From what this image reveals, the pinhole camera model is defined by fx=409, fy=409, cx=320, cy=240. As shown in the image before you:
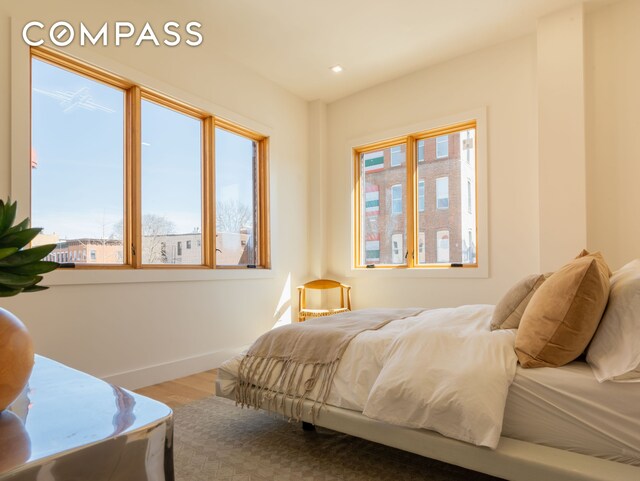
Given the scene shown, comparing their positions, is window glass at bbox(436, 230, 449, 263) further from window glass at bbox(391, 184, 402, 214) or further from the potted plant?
the potted plant

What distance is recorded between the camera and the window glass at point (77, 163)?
280cm

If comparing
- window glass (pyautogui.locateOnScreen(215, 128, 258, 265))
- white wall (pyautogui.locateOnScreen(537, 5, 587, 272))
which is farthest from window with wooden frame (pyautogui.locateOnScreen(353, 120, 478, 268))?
window glass (pyautogui.locateOnScreen(215, 128, 258, 265))

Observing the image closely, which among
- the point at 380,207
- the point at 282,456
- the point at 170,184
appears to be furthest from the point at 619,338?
the point at 380,207

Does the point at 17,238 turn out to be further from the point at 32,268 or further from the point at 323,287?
the point at 323,287

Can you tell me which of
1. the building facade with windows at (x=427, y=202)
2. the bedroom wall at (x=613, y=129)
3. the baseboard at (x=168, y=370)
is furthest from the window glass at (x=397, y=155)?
the baseboard at (x=168, y=370)

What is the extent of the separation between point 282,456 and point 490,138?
3.42 meters

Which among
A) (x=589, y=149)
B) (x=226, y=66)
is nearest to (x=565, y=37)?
(x=589, y=149)

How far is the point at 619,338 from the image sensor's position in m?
1.42

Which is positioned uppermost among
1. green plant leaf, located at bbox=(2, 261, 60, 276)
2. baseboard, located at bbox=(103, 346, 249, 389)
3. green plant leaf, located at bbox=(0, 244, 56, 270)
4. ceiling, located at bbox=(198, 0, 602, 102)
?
ceiling, located at bbox=(198, 0, 602, 102)

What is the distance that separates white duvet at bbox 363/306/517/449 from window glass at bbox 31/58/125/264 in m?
2.44

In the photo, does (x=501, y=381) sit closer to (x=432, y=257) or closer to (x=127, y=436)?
(x=127, y=436)

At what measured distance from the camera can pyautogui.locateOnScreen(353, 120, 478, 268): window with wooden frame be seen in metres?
4.23

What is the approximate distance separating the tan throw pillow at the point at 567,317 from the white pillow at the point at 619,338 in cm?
4

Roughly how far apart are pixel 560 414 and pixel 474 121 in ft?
11.0
